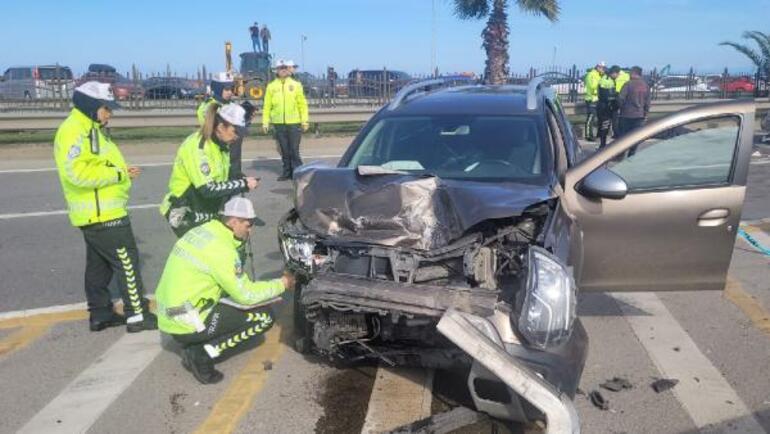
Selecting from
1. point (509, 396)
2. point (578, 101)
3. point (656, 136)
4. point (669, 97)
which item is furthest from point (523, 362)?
point (669, 97)

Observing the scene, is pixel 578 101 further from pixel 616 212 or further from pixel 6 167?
pixel 616 212

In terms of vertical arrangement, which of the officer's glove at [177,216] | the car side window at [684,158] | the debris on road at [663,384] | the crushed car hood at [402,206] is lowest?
the debris on road at [663,384]

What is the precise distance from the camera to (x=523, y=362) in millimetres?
3100

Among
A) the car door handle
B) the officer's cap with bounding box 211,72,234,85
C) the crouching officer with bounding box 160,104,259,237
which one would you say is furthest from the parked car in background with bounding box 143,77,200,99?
the car door handle

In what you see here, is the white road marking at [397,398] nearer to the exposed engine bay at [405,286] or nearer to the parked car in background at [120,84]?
the exposed engine bay at [405,286]

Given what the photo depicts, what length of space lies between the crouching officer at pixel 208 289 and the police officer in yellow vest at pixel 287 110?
7186 millimetres

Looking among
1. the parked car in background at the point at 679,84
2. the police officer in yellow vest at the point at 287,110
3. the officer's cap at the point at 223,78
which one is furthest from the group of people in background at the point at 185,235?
the parked car in background at the point at 679,84

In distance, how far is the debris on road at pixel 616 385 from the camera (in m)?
3.95

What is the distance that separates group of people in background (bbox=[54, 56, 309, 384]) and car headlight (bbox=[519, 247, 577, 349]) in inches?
59.5

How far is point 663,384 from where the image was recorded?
13.1 feet

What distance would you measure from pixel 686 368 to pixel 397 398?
187cm

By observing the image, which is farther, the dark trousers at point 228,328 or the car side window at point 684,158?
the car side window at point 684,158

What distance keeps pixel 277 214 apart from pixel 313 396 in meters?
5.06

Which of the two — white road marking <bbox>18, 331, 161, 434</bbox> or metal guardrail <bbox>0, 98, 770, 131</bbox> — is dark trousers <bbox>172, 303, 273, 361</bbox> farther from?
metal guardrail <bbox>0, 98, 770, 131</bbox>
